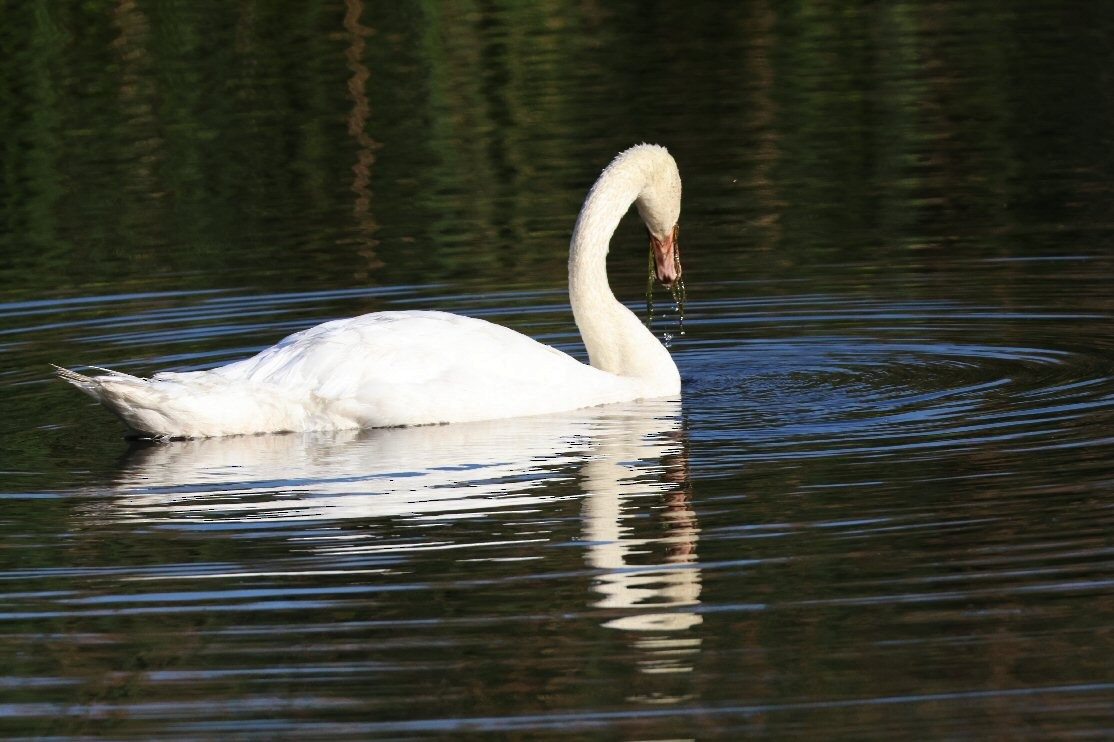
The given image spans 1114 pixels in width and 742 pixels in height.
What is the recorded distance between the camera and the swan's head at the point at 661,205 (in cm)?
1149

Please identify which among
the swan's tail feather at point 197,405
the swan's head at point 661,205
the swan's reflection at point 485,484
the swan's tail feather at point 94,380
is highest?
the swan's head at point 661,205

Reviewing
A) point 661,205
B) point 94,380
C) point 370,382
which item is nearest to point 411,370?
point 370,382

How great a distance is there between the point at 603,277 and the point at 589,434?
5.38 ft

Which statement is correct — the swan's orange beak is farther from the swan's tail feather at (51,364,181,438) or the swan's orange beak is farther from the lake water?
the swan's tail feather at (51,364,181,438)

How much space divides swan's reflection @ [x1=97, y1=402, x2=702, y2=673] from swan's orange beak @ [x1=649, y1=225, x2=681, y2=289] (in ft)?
3.38

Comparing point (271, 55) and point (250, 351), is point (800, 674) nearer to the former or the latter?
point (250, 351)

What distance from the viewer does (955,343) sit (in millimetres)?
11773

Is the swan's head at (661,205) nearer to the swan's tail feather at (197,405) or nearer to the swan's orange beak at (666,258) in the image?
the swan's orange beak at (666,258)

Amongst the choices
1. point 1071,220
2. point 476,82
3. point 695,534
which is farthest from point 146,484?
point 476,82

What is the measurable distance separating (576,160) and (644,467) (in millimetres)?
10402

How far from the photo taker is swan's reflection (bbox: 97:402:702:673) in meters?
7.48

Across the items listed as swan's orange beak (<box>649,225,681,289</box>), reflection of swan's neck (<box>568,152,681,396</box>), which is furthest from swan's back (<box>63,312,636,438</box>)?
swan's orange beak (<box>649,225,681,289</box>)

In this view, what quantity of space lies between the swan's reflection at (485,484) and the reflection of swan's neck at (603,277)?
0.55 metres

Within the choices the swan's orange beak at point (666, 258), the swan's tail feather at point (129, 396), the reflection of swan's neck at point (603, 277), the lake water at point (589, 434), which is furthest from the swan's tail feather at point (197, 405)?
the swan's orange beak at point (666, 258)
